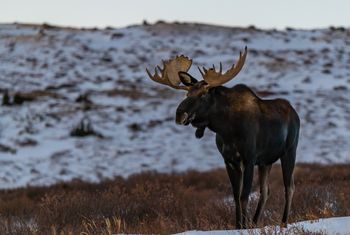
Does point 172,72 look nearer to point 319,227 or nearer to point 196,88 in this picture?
point 196,88

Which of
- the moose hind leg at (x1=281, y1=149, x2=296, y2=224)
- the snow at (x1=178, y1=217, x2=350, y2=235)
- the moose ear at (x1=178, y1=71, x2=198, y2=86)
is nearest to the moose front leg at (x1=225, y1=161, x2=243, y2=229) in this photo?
the snow at (x1=178, y1=217, x2=350, y2=235)

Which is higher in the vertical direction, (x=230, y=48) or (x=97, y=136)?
(x=230, y=48)

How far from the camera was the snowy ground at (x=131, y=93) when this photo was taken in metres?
14.7

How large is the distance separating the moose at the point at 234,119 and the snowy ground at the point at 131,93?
8.25m

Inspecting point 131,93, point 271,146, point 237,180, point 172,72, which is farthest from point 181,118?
point 131,93

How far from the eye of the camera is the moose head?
189 inches

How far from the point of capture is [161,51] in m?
27.7

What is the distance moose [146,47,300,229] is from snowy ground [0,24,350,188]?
8.25 meters

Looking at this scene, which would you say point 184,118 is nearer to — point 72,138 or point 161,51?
point 72,138

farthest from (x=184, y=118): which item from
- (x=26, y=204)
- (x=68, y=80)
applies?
(x=68, y=80)

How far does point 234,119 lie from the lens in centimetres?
495

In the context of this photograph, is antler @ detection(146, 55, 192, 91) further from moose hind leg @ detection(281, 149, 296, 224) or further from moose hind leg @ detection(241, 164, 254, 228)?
moose hind leg @ detection(281, 149, 296, 224)

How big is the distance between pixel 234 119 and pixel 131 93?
1648cm

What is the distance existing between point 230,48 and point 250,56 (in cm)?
184
